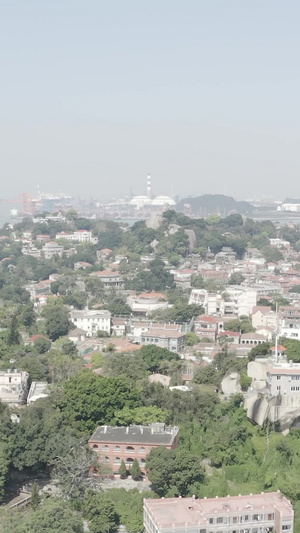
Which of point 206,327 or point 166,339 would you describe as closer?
point 166,339

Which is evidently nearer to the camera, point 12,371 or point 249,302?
point 12,371

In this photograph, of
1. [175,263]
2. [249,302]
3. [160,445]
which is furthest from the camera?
[175,263]

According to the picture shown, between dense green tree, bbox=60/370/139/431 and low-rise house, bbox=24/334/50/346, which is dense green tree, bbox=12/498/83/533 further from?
Answer: low-rise house, bbox=24/334/50/346

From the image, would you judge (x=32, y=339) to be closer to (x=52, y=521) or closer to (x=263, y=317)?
(x=263, y=317)

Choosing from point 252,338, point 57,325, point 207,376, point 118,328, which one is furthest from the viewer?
point 118,328

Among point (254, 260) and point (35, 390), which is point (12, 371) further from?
point (254, 260)

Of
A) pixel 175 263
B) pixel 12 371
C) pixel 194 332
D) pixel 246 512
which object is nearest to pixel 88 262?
pixel 175 263

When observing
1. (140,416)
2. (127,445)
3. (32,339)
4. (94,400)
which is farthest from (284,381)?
(32,339)
